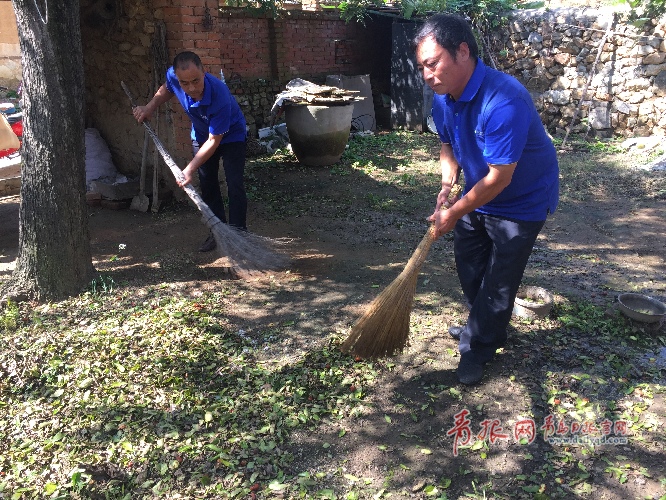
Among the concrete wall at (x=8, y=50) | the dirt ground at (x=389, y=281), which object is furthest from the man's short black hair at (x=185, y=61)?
the concrete wall at (x=8, y=50)

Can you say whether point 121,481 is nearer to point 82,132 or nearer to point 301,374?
point 301,374

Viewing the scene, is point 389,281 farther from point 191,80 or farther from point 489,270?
point 191,80

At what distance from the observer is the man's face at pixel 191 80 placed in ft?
13.3

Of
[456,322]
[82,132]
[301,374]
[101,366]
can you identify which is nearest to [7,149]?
[82,132]

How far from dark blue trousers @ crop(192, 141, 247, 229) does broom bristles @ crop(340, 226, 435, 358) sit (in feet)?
7.08

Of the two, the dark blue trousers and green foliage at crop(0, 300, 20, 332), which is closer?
green foliage at crop(0, 300, 20, 332)

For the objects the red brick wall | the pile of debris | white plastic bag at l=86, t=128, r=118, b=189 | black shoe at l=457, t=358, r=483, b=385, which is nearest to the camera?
black shoe at l=457, t=358, r=483, b=385

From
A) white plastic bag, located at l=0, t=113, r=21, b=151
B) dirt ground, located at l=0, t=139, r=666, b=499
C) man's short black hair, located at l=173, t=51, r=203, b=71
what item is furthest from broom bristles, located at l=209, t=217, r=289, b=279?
white plastic bag, located at l=0, t=113, r=21, b=151

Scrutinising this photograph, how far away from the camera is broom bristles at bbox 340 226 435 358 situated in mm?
2947

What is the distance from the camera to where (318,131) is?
8180mm

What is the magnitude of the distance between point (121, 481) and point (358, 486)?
1.13 meters

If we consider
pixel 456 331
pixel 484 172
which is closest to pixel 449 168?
pixel 484 172

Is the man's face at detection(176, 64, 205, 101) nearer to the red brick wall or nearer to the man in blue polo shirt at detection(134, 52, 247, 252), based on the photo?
the man in blue polo shirt at detection(134, 52, 247, 252)

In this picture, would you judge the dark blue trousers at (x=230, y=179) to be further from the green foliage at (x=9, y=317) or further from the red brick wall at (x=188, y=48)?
the green foliage at (x=9, y=317)
